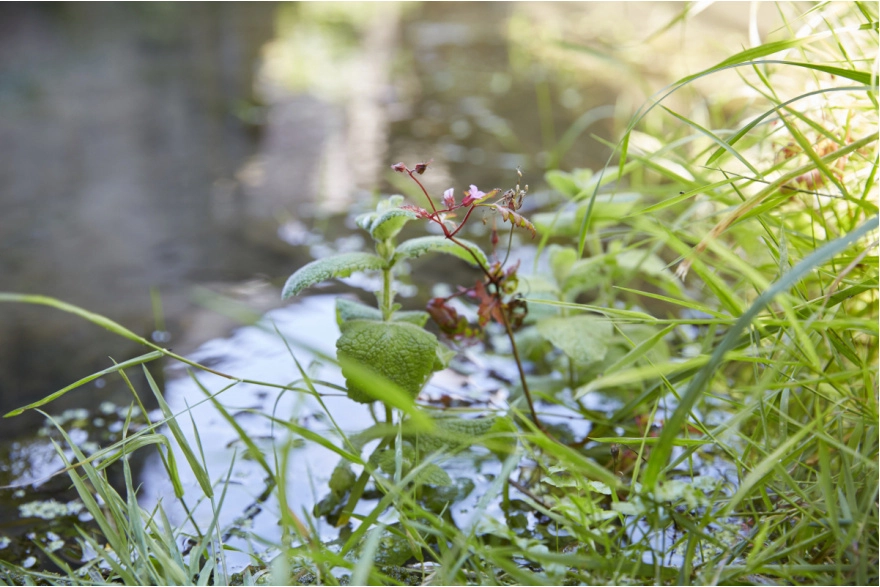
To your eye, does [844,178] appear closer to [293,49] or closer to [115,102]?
[115,102]

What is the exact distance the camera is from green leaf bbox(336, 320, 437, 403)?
957 millimetres

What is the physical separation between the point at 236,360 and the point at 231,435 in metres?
0.28

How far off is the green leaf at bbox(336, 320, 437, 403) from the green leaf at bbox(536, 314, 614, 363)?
1.06 feet

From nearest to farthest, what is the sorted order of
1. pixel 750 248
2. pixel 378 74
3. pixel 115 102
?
pixel 750 248, pixel 115 102, pixel 378 74

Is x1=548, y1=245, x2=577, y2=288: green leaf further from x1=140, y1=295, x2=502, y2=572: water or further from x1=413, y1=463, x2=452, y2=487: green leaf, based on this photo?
x1=413, y1=463, x2=452, y2=487: green leaf

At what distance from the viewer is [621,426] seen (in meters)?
1.10

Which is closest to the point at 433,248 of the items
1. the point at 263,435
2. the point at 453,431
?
the point at 453,431

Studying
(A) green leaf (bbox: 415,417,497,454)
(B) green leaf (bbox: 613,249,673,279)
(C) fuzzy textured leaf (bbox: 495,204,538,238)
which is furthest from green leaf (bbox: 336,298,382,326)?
(B) green leaf (bbox: 613,249,673,279)

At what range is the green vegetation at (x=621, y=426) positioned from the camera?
723 mm

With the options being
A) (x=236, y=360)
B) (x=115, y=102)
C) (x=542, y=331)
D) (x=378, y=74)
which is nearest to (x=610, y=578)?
(x=542, y=331)

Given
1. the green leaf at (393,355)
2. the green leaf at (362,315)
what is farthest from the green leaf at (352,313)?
the green leaf at (393,355)

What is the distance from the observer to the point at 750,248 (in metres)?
1.43

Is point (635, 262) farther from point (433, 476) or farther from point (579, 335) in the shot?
point (433, 476)

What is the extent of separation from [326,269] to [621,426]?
56cm
